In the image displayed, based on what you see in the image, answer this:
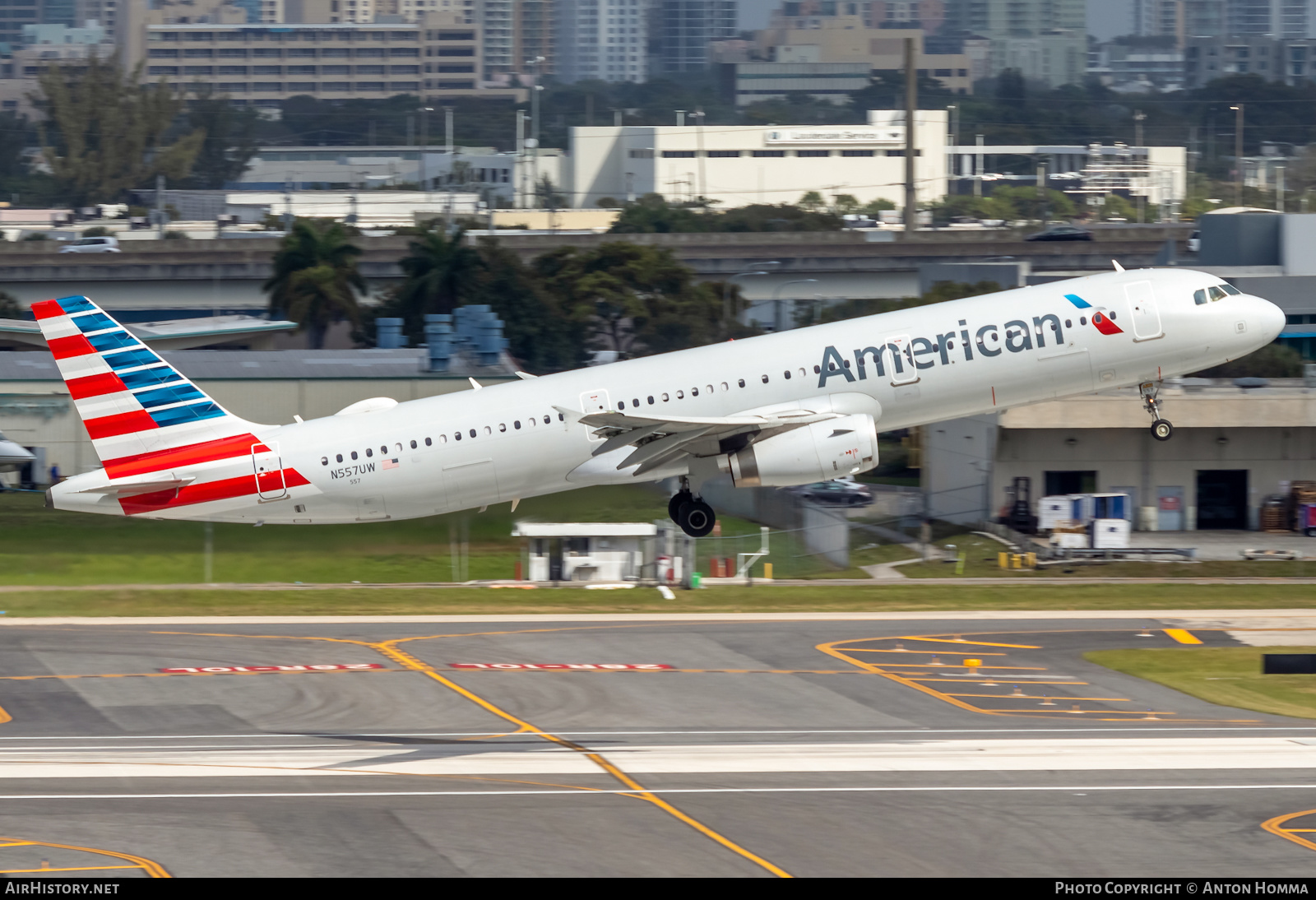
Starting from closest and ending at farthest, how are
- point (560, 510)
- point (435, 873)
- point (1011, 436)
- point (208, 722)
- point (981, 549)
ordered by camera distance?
point (435, 873), point (208, 722), point (560, 510), point (981, 549), point (1011, 436)

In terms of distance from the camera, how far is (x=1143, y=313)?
43.1 m

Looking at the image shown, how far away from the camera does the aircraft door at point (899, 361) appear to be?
42281 millimetres

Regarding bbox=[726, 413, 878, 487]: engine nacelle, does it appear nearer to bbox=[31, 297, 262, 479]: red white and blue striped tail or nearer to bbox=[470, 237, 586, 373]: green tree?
bbox=[31, 297, 262, 479]: red white and blue striped tail

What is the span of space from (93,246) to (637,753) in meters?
124

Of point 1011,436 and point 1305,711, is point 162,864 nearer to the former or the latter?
point 1305,711

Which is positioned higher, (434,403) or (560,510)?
(434,403)

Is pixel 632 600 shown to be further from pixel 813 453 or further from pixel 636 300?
pixel 636 300

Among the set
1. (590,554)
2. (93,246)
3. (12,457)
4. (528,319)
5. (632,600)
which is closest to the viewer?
(632,600)

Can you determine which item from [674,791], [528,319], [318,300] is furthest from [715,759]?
[318,300]

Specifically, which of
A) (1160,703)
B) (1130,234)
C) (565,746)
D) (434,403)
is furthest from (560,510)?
(1130,234)

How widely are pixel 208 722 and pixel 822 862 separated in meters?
19.2

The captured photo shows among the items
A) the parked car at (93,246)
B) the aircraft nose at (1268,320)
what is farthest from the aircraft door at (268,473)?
the parked car at (93,246)

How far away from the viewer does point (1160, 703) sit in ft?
144

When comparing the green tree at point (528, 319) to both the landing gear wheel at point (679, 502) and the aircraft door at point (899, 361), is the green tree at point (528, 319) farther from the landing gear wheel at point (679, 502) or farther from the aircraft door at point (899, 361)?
the aircraft door at point (899, 361)
